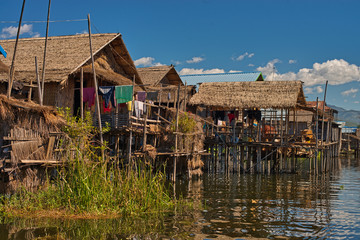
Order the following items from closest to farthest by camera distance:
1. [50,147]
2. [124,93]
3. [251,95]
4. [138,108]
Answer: [50,147], [124,93], [138,108], [251,95]

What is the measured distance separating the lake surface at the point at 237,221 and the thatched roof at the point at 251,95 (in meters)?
6.21

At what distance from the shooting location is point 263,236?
864cm

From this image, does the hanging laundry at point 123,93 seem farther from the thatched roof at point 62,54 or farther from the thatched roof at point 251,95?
the thatched roof at point 251,95

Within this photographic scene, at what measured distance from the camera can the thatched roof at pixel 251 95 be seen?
2142 centimetres

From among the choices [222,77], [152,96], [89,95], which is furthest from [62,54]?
[222,77]

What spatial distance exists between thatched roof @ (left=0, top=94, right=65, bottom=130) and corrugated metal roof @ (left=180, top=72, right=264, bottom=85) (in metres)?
24.0

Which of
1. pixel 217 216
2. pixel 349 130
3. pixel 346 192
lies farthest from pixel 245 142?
pixel 349 130

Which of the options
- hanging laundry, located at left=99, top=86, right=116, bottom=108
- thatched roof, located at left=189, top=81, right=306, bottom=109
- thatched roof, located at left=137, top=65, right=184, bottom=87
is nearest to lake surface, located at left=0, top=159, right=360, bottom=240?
hanging laundry, located at left=99, top=86, right=116, bottom=108

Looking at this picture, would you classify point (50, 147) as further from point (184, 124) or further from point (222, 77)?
point (222, 77)

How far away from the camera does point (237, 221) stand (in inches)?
394

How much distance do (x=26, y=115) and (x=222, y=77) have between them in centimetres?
2645

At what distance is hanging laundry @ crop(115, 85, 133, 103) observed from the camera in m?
16.1

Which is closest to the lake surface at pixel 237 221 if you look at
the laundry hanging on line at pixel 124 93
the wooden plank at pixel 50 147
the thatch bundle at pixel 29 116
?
the wooden plank at pixel 50 147

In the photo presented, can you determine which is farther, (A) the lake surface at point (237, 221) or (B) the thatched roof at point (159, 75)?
(B) the thatched roof at point (159, 75)
